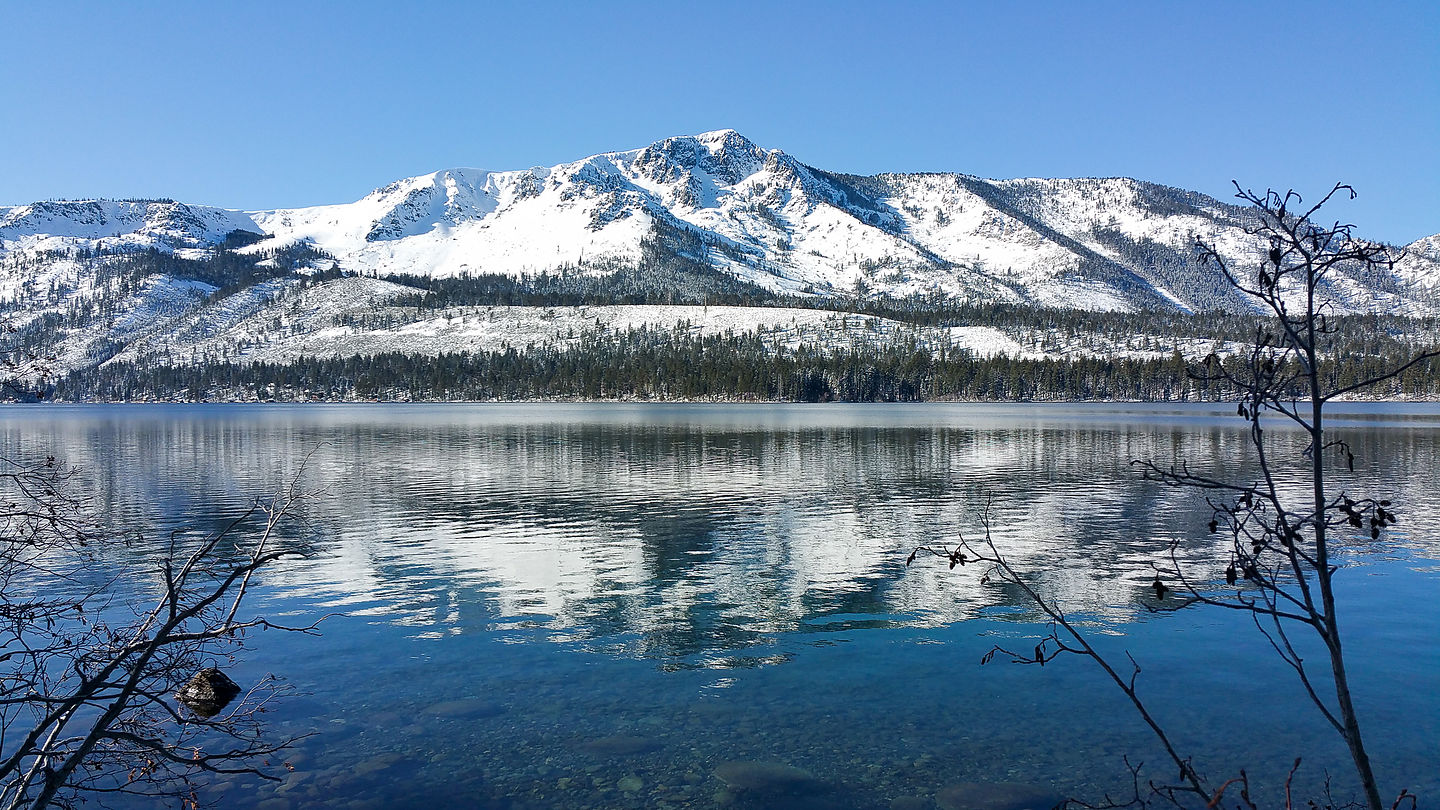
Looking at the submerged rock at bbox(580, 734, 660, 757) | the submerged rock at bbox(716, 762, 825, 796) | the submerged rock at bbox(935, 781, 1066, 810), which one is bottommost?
the submerged rock at bbox(935, 781, 1066, 810)

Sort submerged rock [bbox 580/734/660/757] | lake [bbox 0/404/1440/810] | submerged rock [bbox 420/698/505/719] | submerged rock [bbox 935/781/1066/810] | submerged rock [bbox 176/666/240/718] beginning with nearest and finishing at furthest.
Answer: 1. submerged rock [bbox 935/781/1066/810]
2. lake [bbox 0/404/1440/810]
3. submerged rock [bbox 580/734/660/757]
4. submerged rock [bbox 420/698/505/719]
5. submerged rock [bbox 176/666/240/718]

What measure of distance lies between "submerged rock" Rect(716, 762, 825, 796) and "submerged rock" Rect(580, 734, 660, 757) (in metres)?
1.42

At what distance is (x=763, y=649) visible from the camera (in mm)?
19266

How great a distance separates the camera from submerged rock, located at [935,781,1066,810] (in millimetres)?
12289

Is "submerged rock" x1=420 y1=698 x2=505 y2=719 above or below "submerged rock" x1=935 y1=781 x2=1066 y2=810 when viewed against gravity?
above

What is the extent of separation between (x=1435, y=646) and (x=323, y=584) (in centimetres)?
2803

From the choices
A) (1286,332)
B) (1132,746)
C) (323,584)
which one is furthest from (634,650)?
(1286,332)

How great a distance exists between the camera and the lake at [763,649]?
44.2ft

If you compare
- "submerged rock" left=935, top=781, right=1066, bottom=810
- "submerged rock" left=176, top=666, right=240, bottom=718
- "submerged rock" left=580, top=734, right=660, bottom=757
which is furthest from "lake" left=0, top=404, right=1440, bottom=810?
"submerged rock" left=176, top=666, right=240, bottom=718

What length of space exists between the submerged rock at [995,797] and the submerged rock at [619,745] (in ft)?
15.3

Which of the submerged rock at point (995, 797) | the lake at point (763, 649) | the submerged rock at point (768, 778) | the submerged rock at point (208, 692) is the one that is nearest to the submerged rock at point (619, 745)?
the lake at point (763, 649)

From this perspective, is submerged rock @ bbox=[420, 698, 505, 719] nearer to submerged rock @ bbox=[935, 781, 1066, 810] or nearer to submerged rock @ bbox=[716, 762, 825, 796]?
submerged rock @ bbox=[716, 762, 825, 796]

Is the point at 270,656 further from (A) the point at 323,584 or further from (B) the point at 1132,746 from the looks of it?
(B) the point at 1132,746

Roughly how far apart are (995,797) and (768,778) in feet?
10.8
